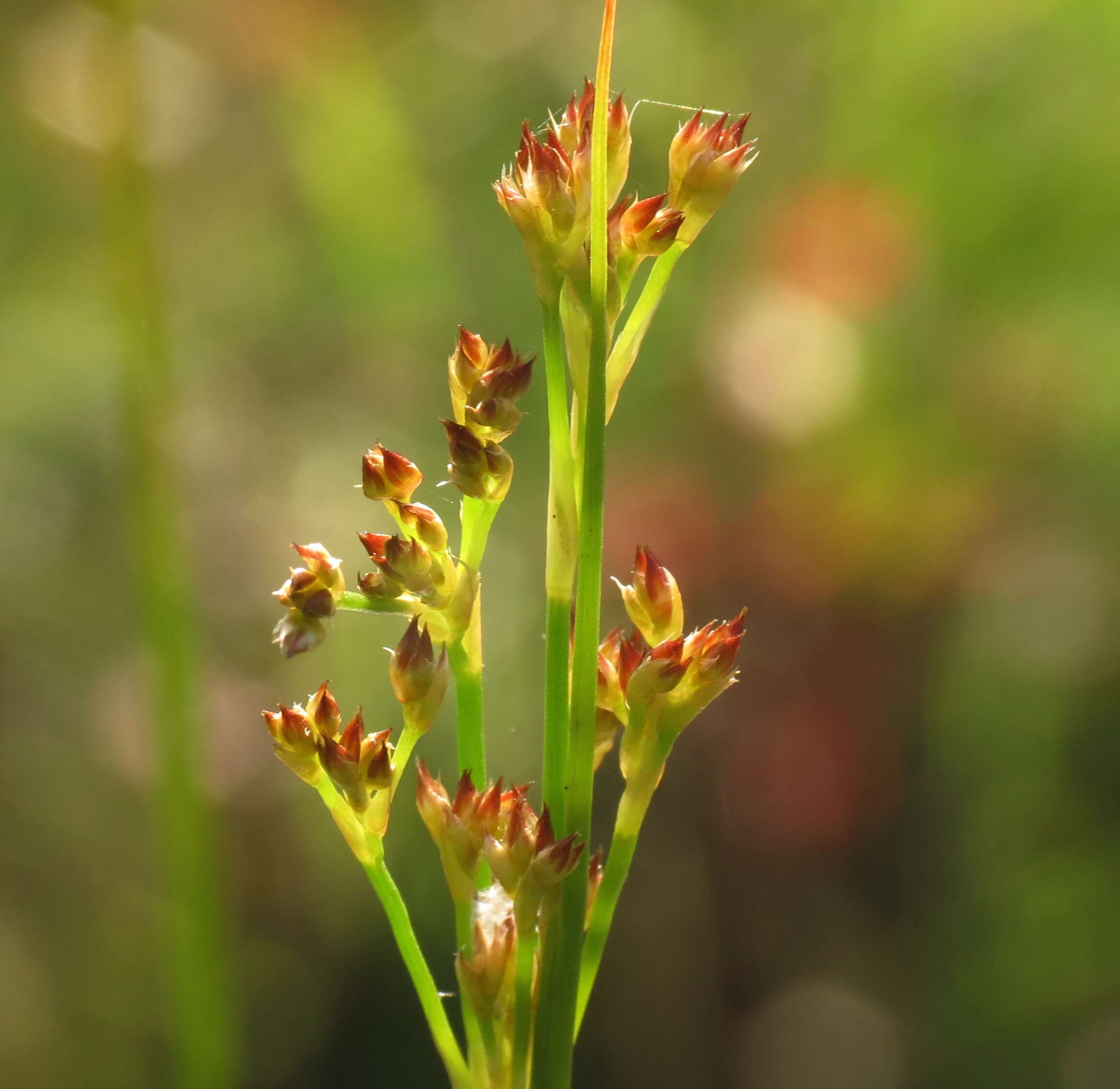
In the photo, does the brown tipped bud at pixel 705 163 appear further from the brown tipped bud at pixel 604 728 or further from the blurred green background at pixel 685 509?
the blurred green background at pixel 685 509

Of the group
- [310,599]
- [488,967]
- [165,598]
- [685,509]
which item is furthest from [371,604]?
[685,509]

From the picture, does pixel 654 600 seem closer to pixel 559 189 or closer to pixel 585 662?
pixel 585 662

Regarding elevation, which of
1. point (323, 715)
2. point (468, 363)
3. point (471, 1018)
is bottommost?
point (471, 1018)

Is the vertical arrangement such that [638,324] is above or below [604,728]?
above

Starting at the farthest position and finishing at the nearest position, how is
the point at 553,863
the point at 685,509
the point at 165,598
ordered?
the point at 685,509 < the point at 165,598 < the point at 553,863

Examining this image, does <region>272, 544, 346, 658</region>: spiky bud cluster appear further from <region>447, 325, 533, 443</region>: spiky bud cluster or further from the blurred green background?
the blurred green background

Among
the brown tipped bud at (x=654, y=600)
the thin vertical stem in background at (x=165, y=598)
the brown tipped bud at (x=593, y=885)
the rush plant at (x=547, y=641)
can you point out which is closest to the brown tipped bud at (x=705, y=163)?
the rush plant at (x=547, y=641)
